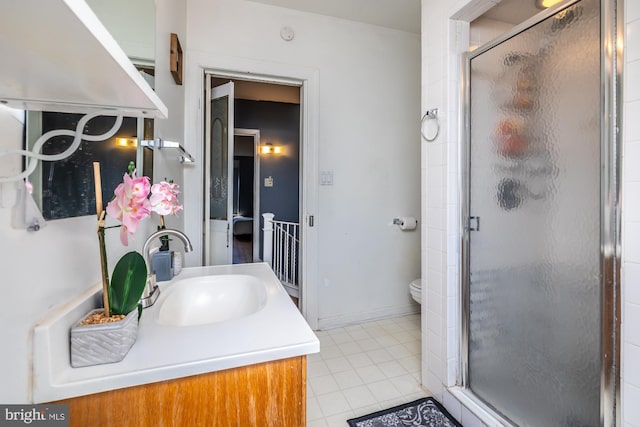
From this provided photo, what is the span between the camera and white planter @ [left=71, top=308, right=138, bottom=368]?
0.63 metres

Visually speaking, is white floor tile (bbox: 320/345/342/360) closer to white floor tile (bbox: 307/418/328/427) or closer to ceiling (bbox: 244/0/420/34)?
white floor tile (bbox: 307/418/328/427)

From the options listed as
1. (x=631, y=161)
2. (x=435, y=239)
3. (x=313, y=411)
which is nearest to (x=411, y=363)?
(x=313, y=411)

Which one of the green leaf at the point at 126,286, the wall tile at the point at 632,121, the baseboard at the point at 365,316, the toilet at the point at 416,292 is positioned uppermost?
the wall tile at the point at 632,121

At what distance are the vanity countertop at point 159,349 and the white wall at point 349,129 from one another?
148cm

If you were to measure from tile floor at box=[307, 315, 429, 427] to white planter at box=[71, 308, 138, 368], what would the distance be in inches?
45.7

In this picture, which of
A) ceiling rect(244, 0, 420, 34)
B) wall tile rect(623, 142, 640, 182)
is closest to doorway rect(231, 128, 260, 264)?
ceiling rect(244, 0, 420, 34)

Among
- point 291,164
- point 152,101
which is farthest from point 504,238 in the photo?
point 291,164

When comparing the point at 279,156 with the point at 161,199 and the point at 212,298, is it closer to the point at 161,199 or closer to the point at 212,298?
the point at 212,298

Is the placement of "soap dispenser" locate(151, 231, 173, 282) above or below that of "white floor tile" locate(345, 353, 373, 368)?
above

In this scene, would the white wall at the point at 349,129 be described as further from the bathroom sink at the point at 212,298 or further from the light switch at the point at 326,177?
the bathroom sink at the point at 212,298

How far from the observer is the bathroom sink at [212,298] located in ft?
3.60

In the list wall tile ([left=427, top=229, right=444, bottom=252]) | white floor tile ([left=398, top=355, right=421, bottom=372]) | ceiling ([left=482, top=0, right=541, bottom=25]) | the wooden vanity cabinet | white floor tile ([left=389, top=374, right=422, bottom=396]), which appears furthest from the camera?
white floor tile ([left=398, top=355, right=421, bottom=372])

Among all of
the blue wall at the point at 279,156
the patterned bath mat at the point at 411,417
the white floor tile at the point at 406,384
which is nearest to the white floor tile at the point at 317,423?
the patterned bath mat at the point at 411,417

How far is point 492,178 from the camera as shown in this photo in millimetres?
1400
